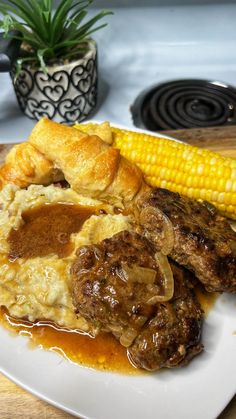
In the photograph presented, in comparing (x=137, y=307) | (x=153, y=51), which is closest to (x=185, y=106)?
(x=153, y=51)

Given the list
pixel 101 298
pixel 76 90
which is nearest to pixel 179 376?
pixel 101 298

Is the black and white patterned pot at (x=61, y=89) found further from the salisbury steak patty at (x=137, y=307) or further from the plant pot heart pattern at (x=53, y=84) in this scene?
the salisbury steak patty at (x=137, y=307)

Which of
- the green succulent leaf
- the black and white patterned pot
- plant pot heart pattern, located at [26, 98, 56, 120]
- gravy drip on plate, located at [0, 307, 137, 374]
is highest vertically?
the green succulent leaf

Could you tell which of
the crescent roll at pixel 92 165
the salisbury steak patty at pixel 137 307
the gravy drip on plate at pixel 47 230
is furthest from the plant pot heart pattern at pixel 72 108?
the salisbury steak patty at pixel 137 307

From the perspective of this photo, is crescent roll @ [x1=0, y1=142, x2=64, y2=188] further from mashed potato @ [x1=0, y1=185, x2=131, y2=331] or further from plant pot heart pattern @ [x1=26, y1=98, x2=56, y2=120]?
plant pot heart pattern @ [x1=26, y1=98, x2=56, y2=120]

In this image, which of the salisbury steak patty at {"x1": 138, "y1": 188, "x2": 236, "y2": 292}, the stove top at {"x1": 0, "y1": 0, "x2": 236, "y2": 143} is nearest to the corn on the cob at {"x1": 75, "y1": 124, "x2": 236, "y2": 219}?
the salisbury steak patty at {"x1": 138, "y1": 188, "x2": 236, "y2": 292}

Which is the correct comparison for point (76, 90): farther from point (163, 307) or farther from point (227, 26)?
point (163, 307)

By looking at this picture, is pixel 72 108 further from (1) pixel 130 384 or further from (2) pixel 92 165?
(1) pixel 130 384

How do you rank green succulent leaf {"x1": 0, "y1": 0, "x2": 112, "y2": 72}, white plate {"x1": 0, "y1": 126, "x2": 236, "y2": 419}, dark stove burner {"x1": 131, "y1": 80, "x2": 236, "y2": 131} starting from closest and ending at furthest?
white plate {"x1": 0, "y1": 126, "x2": 236, "y2": 419} < green succulent leaf {"x1": 0, "y1": 0, "x2": 112, "y2": 72} < dark stove burner {"x1": 131, "y1": 80, "x2": 236, "y2": 131}
